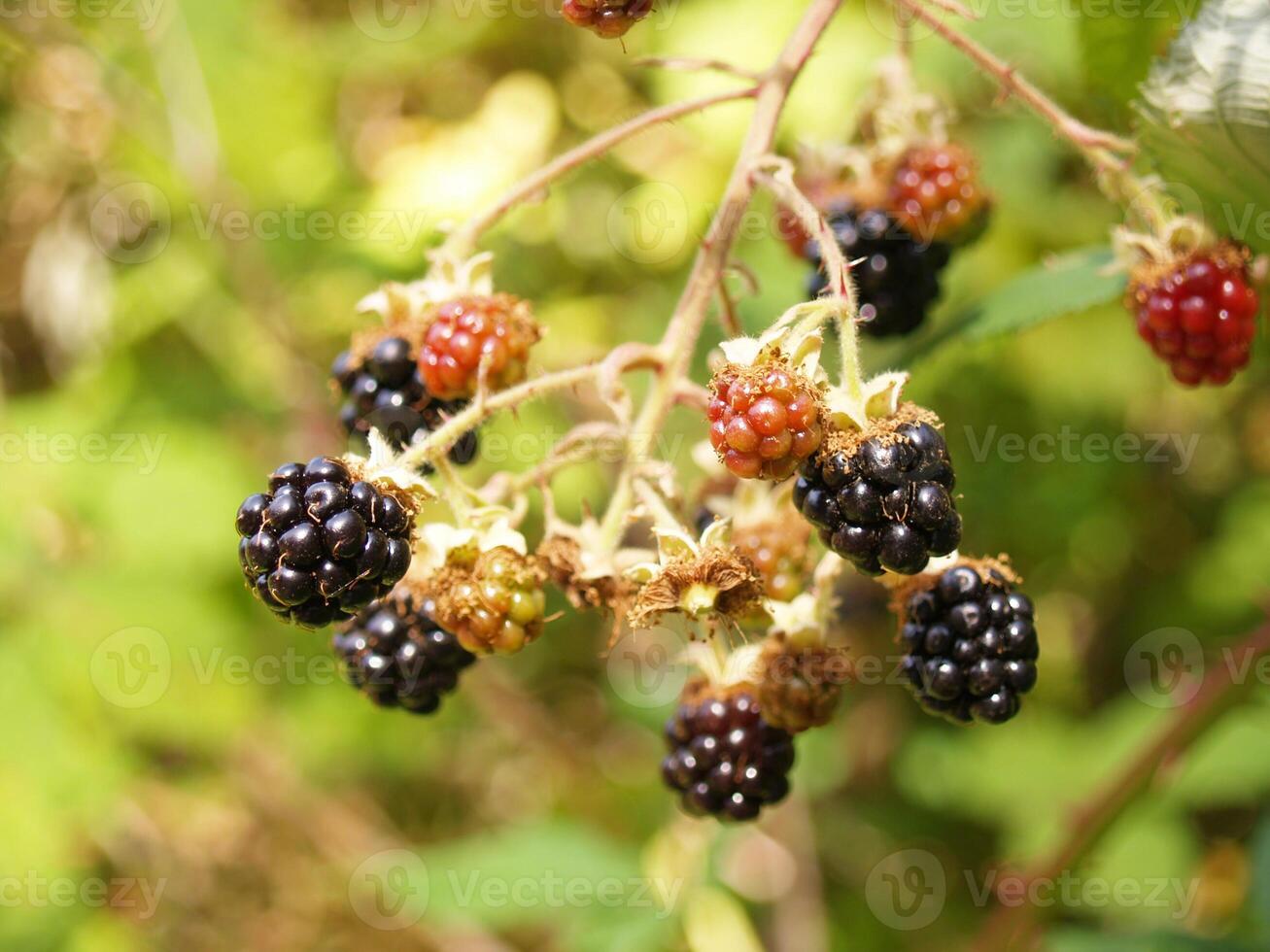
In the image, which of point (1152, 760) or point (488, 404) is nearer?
point (488, 404)

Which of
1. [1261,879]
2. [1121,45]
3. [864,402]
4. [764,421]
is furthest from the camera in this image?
[1261,879]

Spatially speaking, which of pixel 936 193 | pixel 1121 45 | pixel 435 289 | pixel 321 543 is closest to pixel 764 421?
pixel 321 543

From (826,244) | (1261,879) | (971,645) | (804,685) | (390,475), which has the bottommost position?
(1261,879)

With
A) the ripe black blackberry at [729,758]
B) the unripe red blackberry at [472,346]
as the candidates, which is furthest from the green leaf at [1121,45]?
the ripe black blackberry at [729,758]

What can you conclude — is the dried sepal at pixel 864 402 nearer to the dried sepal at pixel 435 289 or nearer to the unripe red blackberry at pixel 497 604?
the unripe red blackberry at pixel 497 604

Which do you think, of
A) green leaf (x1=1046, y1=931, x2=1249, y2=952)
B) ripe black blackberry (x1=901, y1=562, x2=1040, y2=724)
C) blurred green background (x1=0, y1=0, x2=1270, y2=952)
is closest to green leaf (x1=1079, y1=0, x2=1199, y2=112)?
blurred green background (x1=0, y1=0, x2=1270, y2=952)

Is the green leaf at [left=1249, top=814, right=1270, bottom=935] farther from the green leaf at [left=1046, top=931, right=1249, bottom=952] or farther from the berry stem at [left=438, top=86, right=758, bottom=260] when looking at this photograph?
the berry stem at [left=438, top=86, right=758, bottom=260]

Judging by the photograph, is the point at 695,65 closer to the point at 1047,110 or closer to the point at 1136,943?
the point at 1047,110
